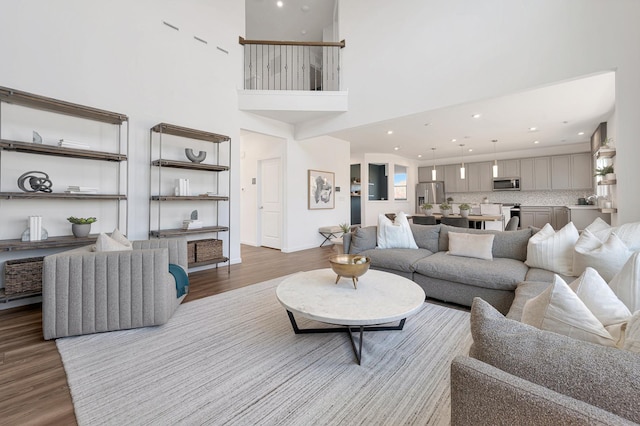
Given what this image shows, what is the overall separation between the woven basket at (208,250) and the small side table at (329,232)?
275cm

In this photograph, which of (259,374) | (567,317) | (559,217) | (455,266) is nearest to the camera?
(567,317)

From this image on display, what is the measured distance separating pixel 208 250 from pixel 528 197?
9.19 meters

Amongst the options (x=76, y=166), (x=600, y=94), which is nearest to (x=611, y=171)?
(x=600, y=94)

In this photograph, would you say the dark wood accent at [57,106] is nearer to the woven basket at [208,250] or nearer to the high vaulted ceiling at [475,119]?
the woven basket at [208,250]

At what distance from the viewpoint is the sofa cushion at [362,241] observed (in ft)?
11.9

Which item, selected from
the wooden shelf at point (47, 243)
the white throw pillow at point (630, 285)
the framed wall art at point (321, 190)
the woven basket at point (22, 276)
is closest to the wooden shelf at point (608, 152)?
the white throw pillow at point (630, 285)

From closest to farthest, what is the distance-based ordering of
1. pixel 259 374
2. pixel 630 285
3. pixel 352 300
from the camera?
pixel 630 285 < pixel 259 374 < pixel 352 300

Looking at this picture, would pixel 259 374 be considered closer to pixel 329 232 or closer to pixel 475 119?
pixel 329 232

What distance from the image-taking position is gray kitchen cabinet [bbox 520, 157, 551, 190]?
779 centimetres

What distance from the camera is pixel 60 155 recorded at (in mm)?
3131

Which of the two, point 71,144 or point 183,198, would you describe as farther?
point 183,198

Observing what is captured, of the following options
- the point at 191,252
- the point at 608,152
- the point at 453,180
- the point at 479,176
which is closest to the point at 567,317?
the point at 608,152

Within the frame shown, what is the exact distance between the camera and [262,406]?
147 centimetres

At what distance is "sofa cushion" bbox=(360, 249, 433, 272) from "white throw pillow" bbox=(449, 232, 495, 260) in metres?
0.31
